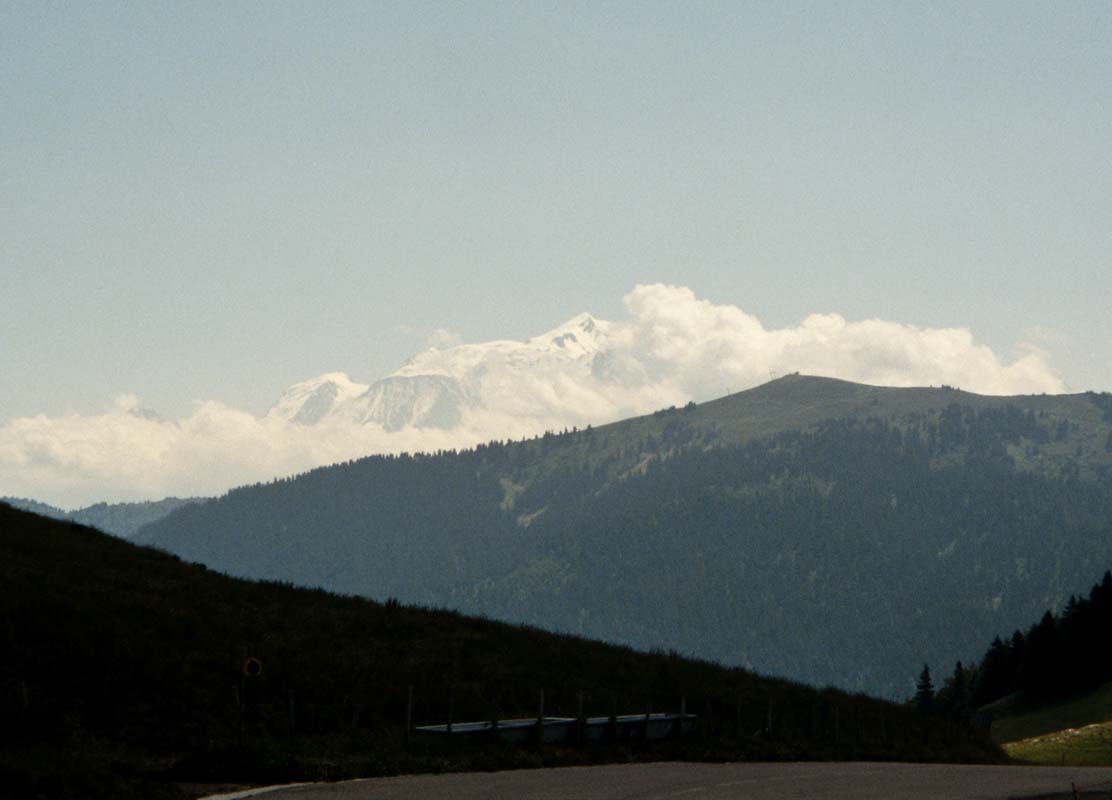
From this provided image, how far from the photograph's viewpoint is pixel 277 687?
1448 inches

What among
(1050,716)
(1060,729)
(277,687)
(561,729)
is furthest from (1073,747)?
(277,687)

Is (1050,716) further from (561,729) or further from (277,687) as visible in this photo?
(277,687)

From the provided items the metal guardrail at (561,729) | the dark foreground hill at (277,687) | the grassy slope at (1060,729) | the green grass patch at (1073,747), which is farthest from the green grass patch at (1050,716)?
the metal guardrail at (561,729)

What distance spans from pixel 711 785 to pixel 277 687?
485 inches

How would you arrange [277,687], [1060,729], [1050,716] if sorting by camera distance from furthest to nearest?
[1050,716], [1060,729], [277,687]

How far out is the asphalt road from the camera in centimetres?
2592

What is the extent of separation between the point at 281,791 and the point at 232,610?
70.8 feet

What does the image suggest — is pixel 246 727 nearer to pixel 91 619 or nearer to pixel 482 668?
pixel 91 619

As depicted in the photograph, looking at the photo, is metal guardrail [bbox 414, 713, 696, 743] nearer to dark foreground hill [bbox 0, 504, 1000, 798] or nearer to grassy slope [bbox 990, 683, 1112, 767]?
dark foreground hill [bbox 0, 504, 1000, 798]

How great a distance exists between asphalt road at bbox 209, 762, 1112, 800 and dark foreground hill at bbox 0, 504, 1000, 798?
1600 millimetres

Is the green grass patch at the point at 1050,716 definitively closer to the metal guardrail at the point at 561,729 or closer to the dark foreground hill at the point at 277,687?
the dark foreground hill at the point at 277,687

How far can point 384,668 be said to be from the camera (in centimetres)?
4181

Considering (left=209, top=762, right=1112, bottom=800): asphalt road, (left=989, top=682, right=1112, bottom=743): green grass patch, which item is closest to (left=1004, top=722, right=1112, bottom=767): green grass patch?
(left=989, top=682, right=1112, bottom=743): green grass patch

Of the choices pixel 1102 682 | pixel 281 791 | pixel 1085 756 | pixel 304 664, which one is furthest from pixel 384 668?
pixel 1102 682
